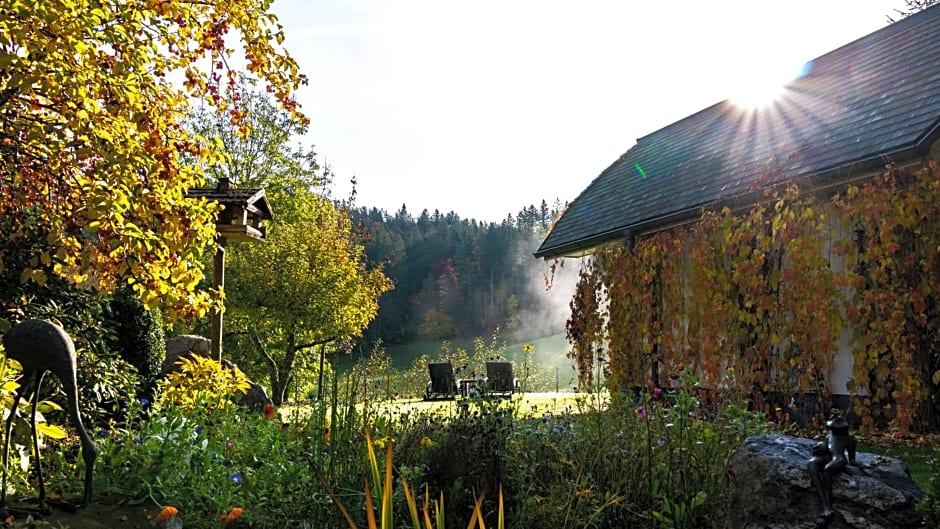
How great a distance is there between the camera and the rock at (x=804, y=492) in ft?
8.06

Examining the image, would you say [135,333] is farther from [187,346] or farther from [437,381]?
[437,381]

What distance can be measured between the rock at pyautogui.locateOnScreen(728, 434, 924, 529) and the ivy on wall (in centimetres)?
198

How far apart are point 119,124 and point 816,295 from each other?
5777 mm

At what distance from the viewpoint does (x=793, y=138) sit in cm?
777

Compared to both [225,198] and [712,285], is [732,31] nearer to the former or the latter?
[712,285]

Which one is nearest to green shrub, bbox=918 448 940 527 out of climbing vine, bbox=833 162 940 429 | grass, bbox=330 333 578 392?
climbing vine, bbox=833 162 940 429

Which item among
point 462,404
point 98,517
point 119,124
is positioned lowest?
point 98,517

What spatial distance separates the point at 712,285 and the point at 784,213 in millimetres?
1227

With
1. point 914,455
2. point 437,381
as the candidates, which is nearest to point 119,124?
point 914,455

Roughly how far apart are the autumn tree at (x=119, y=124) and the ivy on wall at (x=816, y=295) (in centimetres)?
331

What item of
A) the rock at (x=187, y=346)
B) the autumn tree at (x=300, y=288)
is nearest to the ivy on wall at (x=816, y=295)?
the rock at (x=187, y=346)

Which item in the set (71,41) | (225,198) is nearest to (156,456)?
(71,41)

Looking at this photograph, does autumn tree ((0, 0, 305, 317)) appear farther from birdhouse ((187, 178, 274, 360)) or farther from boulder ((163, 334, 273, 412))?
boulder ((163, 334, 273, 412))

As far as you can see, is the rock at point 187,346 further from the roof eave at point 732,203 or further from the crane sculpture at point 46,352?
the crane sculpture at point 46,352
